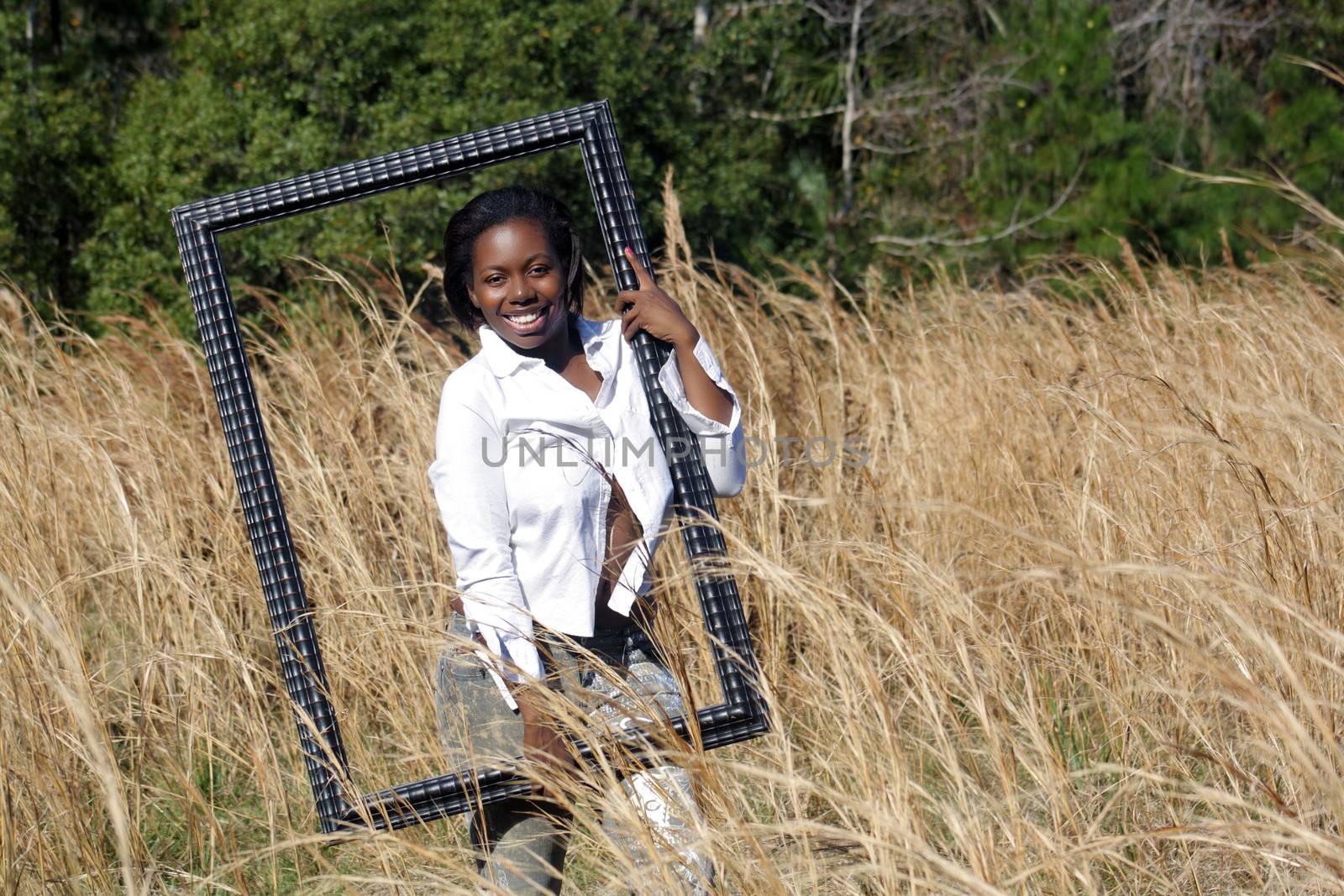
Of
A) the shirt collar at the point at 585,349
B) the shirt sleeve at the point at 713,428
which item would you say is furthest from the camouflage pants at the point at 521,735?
the shirt collar at the point at 585,349

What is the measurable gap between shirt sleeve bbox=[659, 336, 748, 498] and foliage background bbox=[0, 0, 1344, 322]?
4543 millimetres

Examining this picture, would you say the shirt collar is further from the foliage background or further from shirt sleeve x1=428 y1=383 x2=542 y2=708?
the foliage background

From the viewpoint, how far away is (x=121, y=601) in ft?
10.2

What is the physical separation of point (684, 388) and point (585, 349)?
0.65 feet

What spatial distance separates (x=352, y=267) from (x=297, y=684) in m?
5.33

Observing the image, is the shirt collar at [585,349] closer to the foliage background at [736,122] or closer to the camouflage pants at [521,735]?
the camouflage pants at [521,735]

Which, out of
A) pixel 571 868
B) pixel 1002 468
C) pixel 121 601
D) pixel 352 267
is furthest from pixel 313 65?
pixel 571 868

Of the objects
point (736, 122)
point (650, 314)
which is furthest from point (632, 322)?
point (736, 122)

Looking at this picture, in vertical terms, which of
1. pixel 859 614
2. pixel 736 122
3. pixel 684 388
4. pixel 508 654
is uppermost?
pixel 736 122

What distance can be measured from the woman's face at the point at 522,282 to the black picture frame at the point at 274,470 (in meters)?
0.10

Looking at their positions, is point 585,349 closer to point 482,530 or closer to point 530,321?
point 530,321

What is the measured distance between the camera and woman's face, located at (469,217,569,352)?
1.89 meters

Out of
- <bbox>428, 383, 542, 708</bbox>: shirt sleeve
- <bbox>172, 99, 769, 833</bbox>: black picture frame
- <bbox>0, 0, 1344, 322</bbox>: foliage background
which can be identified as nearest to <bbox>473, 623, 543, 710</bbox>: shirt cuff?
<bbox>428, 383, 542, 708</bbox>: shirt sleeve

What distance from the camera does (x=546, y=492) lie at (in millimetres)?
1880
